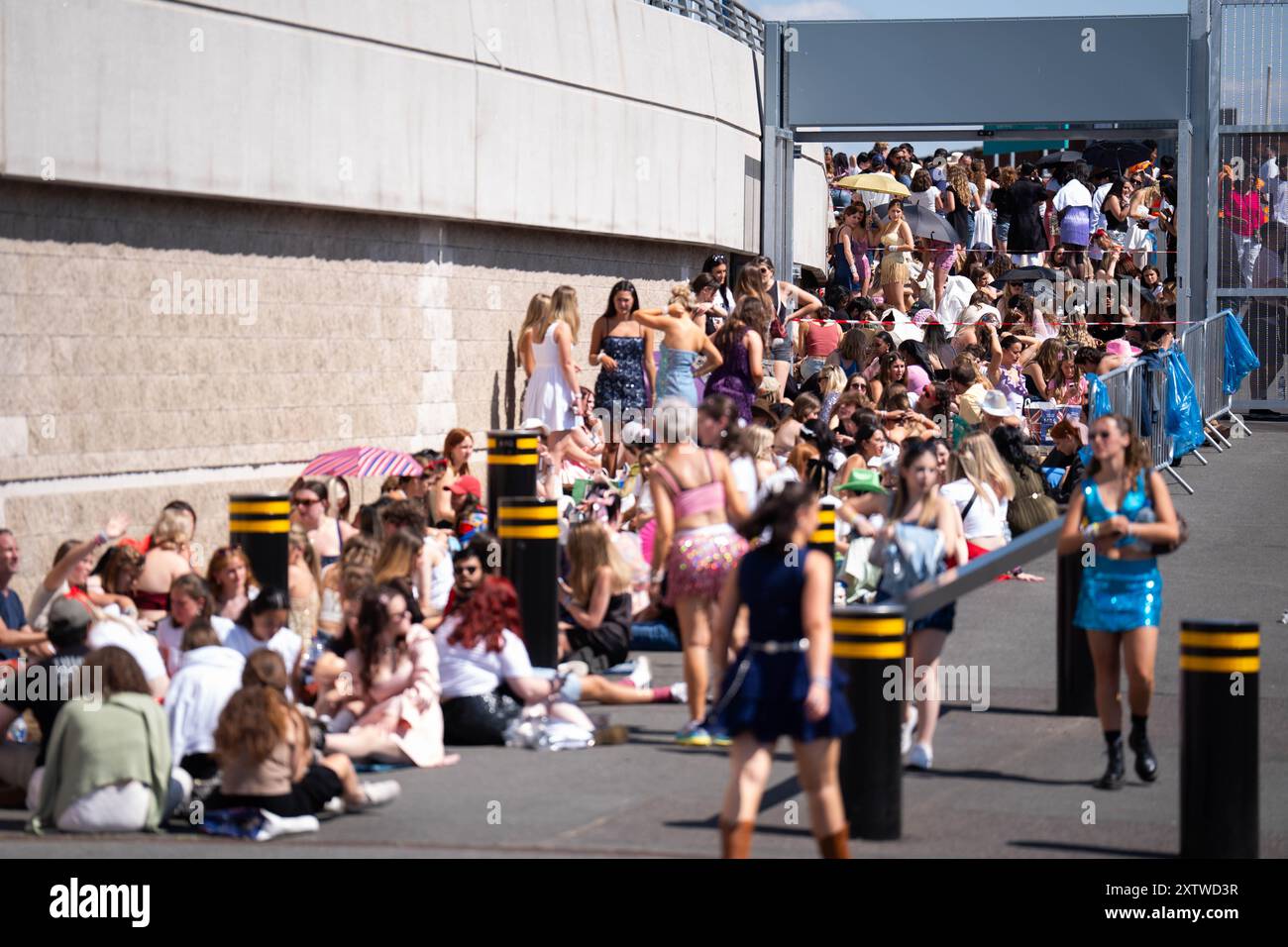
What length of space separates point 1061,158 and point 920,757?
2384cm

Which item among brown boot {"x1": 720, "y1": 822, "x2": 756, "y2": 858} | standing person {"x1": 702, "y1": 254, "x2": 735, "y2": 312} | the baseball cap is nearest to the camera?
brown boot {"x1": 720, "y1": 822, "x2": 756, "y2": 858}

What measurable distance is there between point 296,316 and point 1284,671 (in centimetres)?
785

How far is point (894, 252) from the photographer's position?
2392 cm

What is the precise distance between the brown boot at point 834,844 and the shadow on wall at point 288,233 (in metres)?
7.66

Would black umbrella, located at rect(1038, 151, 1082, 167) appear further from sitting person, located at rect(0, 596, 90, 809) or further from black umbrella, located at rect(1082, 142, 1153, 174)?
sitting person, located at rect(0, 596, 90, 809)

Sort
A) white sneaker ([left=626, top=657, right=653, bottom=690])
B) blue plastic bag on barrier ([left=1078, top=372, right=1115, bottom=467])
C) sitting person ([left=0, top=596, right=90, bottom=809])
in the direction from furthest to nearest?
blue plastic bag on barrier ([left=1078, top=372, right=1115, bottom=467]) < white sneaker ([left=626, top=657, right=653, bottom=690]) < sitting person ([left=0, top=596, right=90, bottom=809])

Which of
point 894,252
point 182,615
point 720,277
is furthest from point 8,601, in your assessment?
point 894,252

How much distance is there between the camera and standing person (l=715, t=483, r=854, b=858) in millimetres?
7180

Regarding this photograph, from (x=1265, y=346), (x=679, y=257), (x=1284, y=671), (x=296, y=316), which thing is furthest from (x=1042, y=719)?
(x=1265, y=346)

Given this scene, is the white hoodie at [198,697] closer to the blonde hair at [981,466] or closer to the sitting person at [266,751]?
the sitting person at [266,751]

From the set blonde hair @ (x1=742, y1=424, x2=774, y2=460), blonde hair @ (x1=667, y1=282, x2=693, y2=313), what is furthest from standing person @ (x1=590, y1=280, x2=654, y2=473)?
blonde hair @ (x1=742, y1=424, x2=774, y2=460)

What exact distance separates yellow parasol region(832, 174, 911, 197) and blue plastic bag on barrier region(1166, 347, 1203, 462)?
313 inches

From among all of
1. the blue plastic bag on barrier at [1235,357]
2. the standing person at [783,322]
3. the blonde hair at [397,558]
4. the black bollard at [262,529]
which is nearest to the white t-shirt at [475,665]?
the black bollard at [262,529]

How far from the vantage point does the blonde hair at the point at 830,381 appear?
728 inches
